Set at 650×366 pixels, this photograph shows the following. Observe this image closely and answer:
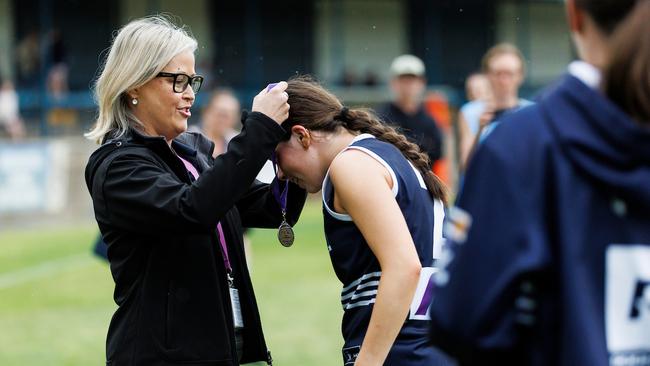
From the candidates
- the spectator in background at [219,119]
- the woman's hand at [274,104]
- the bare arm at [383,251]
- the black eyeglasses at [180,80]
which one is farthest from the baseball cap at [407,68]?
the bare arm at [383,251]

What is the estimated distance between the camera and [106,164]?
334 cm

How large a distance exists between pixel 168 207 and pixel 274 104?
1.51 ft

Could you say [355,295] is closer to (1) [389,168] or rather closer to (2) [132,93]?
(1) [389,168]

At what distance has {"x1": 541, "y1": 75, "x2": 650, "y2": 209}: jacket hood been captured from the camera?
1822 mm

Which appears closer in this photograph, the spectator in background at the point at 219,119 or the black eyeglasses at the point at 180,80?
the black eyeglasses at the point at 180,80

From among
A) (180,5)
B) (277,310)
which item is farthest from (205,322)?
(180,5)

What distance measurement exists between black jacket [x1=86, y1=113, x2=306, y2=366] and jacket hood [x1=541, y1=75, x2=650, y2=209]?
1444 mm

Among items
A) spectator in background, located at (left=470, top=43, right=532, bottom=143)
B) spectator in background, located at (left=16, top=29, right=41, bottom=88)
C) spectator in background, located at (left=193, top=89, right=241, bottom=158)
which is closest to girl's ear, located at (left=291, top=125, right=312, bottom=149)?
spectator in background, located at (left=470, top=43, right=532, bottom=143)

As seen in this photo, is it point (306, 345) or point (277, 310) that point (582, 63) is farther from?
point (277, 310)

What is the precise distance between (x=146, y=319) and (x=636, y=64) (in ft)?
6.37

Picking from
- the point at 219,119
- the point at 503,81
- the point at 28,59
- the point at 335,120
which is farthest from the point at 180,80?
the point at 28,59

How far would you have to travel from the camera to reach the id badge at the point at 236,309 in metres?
3.54

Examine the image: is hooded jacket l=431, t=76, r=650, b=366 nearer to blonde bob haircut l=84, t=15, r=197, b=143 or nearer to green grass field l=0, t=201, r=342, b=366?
blonde bob haircut l=84, t=15, r=197, b=143

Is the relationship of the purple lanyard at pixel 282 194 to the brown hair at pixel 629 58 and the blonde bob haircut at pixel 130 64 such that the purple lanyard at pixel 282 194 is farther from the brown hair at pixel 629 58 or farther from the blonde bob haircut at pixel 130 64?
the brown hair at pixel 629 58
